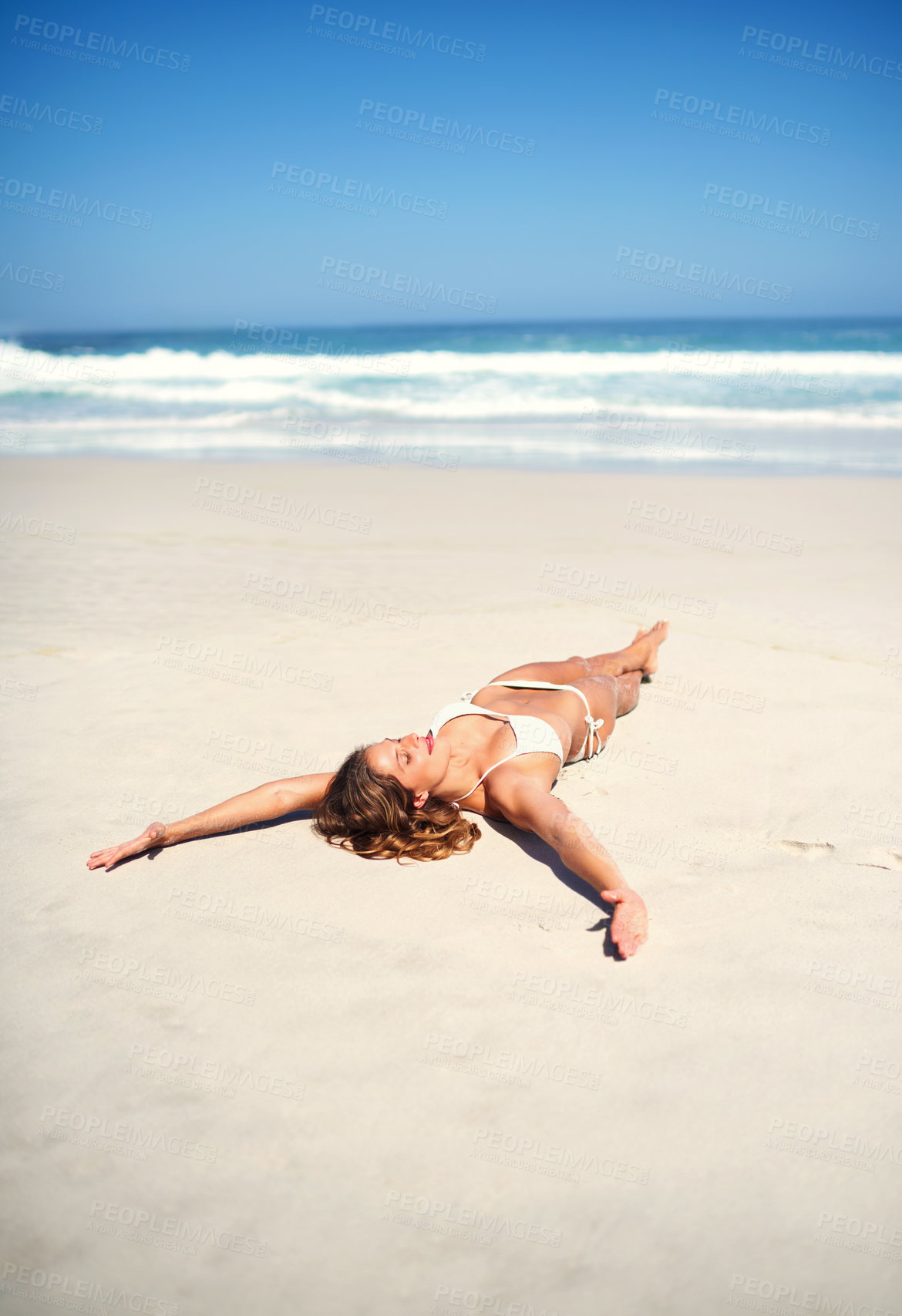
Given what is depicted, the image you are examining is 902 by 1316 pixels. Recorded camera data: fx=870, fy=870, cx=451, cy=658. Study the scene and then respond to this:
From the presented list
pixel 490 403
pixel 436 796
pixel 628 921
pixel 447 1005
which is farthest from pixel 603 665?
pixel 490 403

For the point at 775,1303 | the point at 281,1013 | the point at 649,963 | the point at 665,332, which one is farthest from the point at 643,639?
the point at 665,332

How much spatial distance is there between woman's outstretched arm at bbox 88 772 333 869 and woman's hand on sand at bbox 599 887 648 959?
1.54 m

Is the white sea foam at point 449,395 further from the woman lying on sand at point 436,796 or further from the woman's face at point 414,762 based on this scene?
the woman's face at point 414,762

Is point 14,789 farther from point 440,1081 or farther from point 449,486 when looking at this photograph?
point 449,486

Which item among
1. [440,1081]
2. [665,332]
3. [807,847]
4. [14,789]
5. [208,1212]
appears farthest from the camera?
[665,332]

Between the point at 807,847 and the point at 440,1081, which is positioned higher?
the point at 807,847

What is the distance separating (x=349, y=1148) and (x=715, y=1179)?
3.34 ft

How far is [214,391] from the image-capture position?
2502cm

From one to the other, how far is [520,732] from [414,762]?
2.02 feet

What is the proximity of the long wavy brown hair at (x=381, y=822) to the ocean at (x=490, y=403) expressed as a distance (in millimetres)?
10616

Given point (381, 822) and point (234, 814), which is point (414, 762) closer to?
point (381, 822)

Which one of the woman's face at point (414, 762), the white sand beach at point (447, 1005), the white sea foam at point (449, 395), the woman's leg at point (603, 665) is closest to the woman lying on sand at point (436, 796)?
the woman's face at point (414, 762)

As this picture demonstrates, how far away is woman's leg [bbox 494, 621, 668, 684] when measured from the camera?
16.7 feet

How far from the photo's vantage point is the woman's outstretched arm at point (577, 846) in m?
3.19
